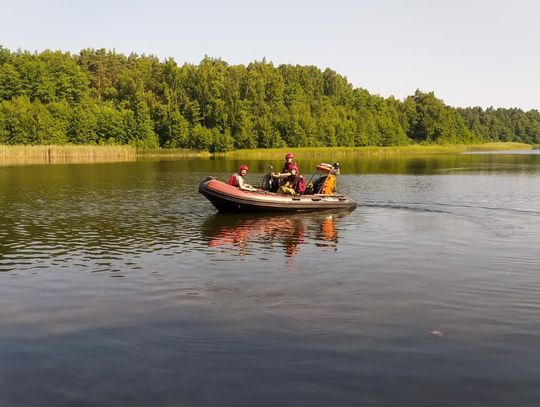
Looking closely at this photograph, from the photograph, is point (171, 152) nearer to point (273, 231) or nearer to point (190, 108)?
point (190, 108)

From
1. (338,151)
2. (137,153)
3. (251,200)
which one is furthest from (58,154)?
(251,200)

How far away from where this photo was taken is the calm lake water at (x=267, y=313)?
6809mm

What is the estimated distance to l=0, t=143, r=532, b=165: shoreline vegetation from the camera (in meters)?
63.3

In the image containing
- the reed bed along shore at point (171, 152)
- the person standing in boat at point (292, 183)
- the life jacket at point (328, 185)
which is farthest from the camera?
the reed bed along shore at point (171, 152)

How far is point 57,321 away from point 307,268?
20.7 feet

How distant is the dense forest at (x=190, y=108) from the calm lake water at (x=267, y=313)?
77.2 meters

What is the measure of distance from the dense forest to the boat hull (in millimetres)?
71578

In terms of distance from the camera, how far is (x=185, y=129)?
10275 cm

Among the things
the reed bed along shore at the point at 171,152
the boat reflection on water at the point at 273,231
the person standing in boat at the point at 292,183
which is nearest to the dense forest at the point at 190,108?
the reed bed along shore at the point at 171,152

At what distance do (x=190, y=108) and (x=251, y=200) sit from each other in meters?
92.7

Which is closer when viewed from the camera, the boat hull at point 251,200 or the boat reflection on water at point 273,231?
the boat reflection on water at point 273,231

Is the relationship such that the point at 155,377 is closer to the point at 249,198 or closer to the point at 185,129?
the point at 249,198

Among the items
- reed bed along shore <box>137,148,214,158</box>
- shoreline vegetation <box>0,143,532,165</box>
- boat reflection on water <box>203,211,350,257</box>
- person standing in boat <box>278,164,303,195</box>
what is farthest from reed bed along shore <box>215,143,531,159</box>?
boat reflection on water <box>203,211,350,257</box>

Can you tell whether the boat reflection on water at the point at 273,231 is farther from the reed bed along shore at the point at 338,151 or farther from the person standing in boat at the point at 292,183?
the reed bed along shore at the point at 338,151
